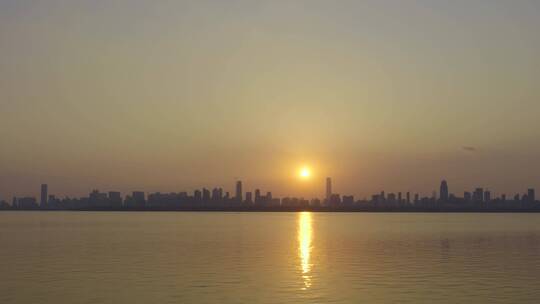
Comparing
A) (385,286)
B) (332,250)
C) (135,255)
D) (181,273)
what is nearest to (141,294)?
(181,273)

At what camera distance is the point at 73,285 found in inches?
1866

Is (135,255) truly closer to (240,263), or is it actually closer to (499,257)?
(240,263)

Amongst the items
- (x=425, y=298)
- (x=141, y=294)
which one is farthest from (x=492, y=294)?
(x=141, y=294)

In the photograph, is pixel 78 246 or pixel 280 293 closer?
pixel 280 293

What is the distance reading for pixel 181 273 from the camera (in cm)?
5547

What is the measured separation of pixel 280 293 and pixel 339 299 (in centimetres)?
441

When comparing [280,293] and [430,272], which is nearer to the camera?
[280,293]

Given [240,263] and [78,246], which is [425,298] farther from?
[78,246]

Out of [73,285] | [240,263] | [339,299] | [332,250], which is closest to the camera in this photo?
[339,299]

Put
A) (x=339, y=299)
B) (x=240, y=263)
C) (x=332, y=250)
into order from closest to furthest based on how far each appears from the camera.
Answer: (x=339, y=299) → (x=240, y=263) → (x=332, y=250)

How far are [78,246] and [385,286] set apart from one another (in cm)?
5314

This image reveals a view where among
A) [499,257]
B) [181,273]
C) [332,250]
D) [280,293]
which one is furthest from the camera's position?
[332,250]

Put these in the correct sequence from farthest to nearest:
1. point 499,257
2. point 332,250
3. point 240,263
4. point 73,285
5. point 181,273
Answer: point 332,250, point 499,257, point 240,263, point 181,273, point 73,285

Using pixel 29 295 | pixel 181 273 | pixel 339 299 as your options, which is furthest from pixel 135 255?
pixel 339 299
